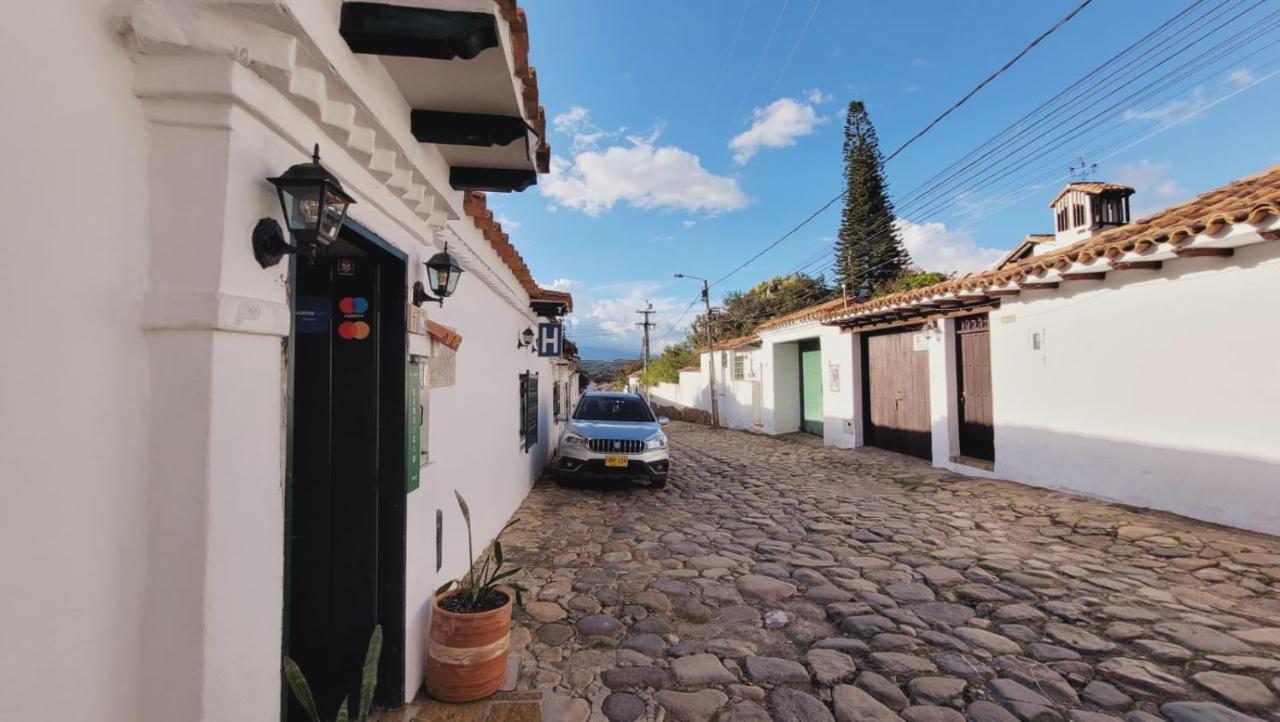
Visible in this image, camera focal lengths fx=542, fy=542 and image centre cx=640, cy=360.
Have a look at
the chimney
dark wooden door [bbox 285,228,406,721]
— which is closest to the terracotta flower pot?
dark wooden door [bbox 285,228,406,721]

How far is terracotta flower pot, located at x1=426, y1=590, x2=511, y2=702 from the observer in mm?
2857

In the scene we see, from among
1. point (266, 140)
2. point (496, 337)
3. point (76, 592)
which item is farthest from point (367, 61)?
point (496, 337)

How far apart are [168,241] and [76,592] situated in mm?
915

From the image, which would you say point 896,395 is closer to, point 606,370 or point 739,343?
point 739,343

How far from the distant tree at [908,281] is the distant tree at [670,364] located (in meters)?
10.5

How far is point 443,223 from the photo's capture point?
350 centimetres

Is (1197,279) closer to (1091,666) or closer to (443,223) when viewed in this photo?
(1091,666)

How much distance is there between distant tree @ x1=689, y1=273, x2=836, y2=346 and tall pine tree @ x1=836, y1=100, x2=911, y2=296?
135 inches

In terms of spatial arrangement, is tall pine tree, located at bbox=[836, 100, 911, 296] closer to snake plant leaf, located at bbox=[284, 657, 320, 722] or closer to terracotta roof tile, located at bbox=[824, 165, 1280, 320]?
terracotta roof tile, located at bbox=[824, 165, 1280, 320]

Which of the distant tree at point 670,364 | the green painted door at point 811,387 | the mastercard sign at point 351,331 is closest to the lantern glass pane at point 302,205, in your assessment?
the mastercard sign at point 351,331

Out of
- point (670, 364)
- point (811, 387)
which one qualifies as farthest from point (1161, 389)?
point (670, 364)

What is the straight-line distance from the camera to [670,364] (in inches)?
1304

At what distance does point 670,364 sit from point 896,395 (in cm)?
2187

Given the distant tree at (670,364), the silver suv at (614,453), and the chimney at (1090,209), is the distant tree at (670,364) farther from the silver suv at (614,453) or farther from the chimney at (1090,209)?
the silver suv at (614,453)
